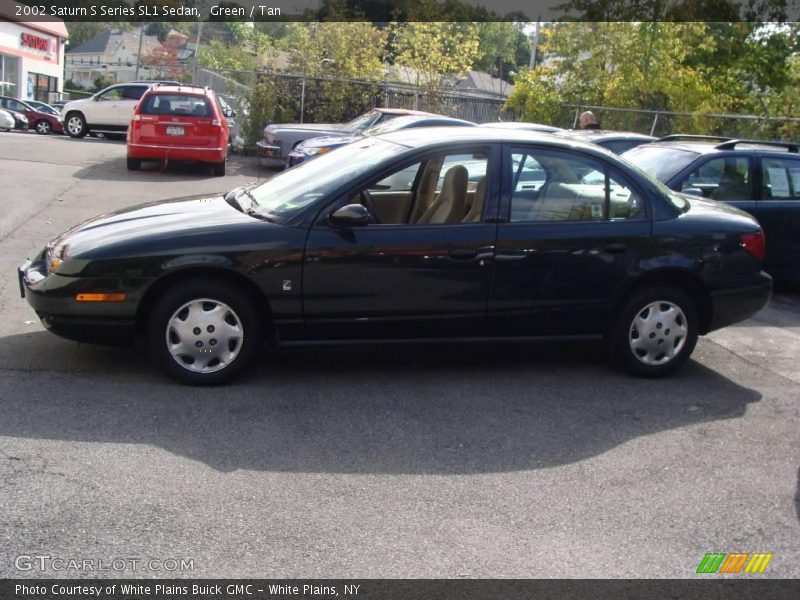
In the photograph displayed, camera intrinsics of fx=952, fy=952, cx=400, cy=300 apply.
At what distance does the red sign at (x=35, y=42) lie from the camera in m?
48.5

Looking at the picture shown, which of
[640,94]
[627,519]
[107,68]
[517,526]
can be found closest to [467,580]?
[517,526]

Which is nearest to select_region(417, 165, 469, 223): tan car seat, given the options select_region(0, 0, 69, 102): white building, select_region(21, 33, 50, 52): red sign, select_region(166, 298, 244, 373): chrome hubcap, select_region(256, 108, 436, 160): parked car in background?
select_region(166, 298, 244, 373): chrome hubcap

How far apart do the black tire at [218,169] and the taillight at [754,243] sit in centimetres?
1278

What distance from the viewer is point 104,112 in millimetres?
26219

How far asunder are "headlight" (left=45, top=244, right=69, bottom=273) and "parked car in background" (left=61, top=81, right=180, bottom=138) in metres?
21.0

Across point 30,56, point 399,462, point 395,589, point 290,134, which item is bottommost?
point 395,589

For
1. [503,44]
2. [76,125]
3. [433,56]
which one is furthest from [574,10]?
[503,44]

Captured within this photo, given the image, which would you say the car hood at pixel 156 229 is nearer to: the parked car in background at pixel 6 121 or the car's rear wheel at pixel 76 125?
the car's rear wheel at pixel 76 125

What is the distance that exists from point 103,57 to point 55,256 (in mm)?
90617

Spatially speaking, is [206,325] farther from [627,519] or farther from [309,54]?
[309,54]

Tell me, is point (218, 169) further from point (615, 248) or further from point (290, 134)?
point (615, 248)

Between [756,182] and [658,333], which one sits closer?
[658,333]

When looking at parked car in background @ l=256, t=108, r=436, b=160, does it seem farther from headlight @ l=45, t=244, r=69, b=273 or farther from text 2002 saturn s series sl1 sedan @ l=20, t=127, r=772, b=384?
headlight @ l=45, t=244, r=69, b=273

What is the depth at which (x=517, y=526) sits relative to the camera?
439 centimetres
